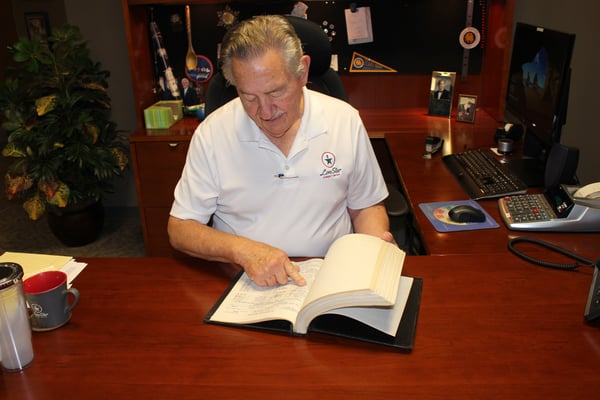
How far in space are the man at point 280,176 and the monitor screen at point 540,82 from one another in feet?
2.22

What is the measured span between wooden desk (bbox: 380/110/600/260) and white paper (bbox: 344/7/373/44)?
457mm

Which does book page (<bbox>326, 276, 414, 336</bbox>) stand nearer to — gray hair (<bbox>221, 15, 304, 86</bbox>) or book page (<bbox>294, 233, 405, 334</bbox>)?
book page (<bbox>294, 233, 405, 334</bbox>)

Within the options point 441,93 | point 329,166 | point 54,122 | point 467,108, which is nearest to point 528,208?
point 329,166

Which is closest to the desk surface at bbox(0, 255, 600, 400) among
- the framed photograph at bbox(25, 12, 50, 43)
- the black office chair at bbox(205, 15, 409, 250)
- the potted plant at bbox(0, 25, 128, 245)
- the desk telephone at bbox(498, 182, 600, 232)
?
the desk telephone at bbox(498, 182, 600, 232)

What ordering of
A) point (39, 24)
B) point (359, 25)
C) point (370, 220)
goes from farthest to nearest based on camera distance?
1. point (39, 24)
2. point (359, 25)
3. point (370, 220)

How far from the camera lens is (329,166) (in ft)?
5.09

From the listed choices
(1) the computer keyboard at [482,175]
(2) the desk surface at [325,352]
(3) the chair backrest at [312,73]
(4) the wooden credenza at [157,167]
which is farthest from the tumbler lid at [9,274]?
(4) the wooden credenza at [157,167]

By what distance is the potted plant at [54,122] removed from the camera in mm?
2910

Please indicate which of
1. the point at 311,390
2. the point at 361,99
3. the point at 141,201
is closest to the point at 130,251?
the point at 141,201

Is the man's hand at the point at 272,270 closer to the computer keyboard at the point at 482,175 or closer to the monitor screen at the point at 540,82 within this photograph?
the computer keyboard at the point at 482,175

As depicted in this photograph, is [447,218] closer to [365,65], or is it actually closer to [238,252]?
[238,252]

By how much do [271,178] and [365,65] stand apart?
1.86 meters

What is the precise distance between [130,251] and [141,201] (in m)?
0.60

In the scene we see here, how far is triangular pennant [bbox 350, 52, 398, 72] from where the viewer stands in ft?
10.3
